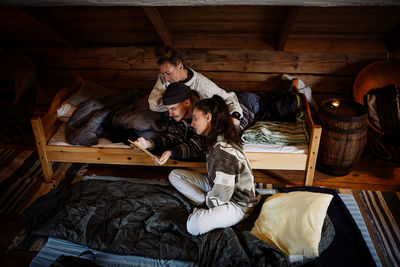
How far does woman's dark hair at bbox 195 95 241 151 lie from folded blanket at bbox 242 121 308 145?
559mm

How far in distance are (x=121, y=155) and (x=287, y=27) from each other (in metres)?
2.00

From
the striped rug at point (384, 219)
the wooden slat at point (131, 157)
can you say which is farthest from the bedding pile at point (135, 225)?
the striped rug at point (384, 219)

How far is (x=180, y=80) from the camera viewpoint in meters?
2.55

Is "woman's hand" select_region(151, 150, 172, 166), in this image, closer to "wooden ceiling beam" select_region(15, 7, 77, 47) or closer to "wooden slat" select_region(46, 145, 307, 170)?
"wooden slat" select_region(46, 145, 307, 170)

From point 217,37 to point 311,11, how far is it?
1032 millimetres

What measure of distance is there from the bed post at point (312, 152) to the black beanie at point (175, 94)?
1.07 metres

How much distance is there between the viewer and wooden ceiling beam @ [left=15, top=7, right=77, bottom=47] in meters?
2.83

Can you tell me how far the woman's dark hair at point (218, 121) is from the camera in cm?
193

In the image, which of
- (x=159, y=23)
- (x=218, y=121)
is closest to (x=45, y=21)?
(x=159, y=23)

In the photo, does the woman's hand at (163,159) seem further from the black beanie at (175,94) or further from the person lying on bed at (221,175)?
the person lying on bed at (221,175)

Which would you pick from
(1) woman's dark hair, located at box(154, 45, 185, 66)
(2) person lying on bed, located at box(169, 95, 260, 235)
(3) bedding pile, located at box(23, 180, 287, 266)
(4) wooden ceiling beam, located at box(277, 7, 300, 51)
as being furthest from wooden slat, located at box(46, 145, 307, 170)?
(4) wooden ceiling beam, located at box(277, 7, 300, 51)

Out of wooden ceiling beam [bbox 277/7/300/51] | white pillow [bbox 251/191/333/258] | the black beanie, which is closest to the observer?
white pillow [bbox 251/191/333/258]

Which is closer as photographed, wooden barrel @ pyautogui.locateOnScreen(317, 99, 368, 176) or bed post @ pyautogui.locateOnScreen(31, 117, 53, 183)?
wooden barrel @ pyautogui.locateOnScreen(317, 99, 368, 176)

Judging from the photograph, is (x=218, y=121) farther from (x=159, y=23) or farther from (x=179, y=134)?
(x=159, y=23)
